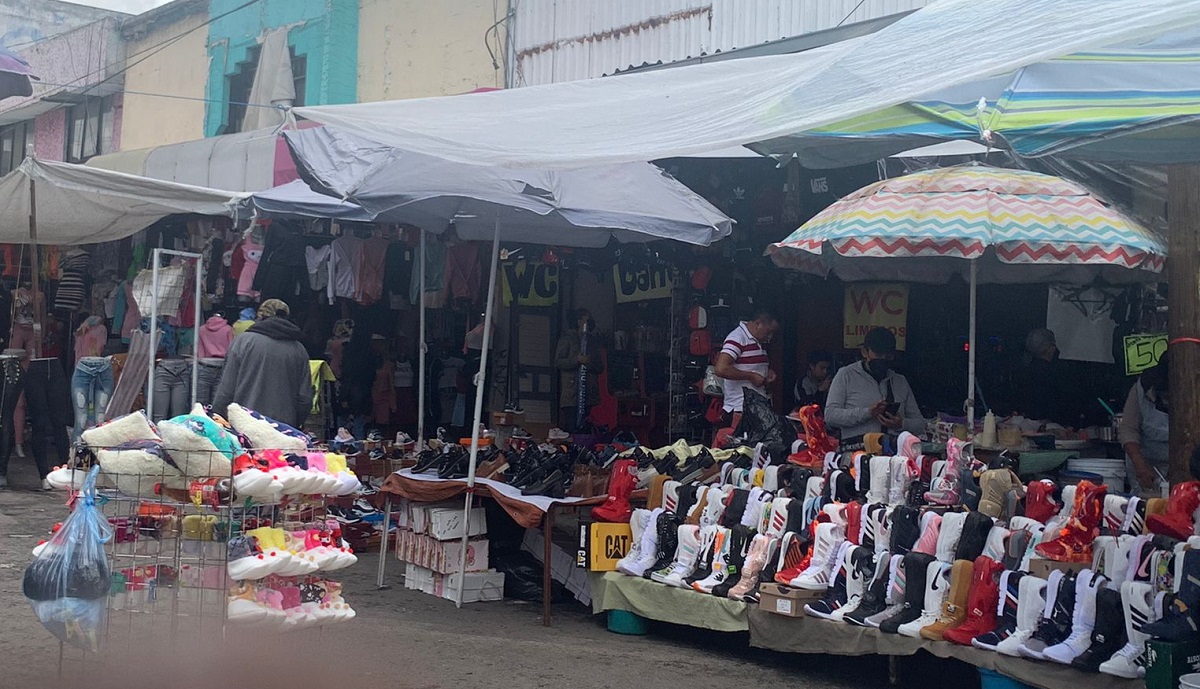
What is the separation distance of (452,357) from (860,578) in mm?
8227

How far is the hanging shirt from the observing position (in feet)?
38.2

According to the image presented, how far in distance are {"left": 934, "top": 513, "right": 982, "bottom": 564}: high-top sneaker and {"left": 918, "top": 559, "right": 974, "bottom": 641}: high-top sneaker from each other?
0.11 metres

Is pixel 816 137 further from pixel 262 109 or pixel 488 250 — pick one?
pixel 262 109

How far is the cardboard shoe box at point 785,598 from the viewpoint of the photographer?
621 cm

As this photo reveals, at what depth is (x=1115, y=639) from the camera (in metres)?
5.09

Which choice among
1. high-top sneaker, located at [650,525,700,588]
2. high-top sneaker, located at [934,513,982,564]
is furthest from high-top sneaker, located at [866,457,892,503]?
high-top sneaker, located at [650,525,700,588]

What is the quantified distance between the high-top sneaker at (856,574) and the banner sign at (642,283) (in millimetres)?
5480

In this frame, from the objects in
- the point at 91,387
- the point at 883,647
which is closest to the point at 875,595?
the point at 883,647

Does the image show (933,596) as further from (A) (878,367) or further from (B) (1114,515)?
(A) (878,367)

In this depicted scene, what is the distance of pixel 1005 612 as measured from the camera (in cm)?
550

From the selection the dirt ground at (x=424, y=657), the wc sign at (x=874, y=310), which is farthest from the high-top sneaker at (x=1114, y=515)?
the wc sign at (x=874, y=310)

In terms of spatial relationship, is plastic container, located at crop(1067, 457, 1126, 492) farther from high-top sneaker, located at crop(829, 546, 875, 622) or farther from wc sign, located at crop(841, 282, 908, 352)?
wc sign, located at crop(841, 282, 908, 352)

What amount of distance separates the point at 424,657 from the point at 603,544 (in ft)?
4.45

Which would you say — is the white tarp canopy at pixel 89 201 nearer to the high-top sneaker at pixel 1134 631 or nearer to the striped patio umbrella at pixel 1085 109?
the striped patio umbrella at pixel 1085 109
